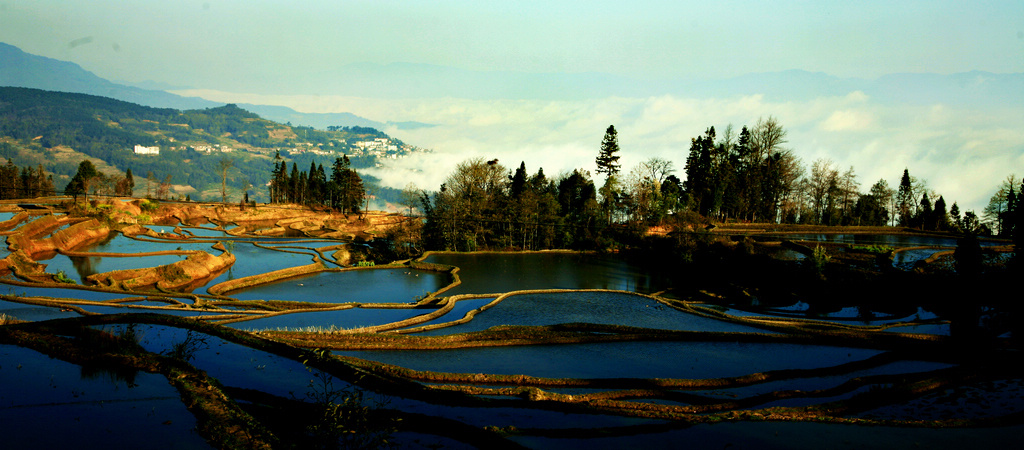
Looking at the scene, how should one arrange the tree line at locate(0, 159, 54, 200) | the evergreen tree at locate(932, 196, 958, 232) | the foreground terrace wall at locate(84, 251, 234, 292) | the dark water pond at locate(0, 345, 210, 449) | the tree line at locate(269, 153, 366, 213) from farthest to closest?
the tree line at locate(269, 153, 366, 213)
the tree line at locate(0, 159, 54, 200)
the evergreen tree at locate(932, 196, 958, 232)
the foreground terrace wall at locate(84, 251, 234, 292)
the dark water pond at locate(0, 345, 210, 449)

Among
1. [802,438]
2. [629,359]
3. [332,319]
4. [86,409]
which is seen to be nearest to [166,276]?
[332,319]

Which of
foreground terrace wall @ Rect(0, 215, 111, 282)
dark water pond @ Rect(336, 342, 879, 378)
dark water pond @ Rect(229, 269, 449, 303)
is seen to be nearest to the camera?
dark water pond @ Rect(336, 342, 879, 378)

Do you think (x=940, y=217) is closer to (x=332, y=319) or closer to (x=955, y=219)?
(x=955, y=219)

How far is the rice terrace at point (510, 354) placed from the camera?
11.7m

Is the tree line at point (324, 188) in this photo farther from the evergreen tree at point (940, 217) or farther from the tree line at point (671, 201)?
the evergreen tree at point (940, 217)

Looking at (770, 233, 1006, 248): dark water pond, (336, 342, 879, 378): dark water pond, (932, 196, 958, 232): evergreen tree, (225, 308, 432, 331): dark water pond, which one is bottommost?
(225, 308, 432, 331): dark water pond

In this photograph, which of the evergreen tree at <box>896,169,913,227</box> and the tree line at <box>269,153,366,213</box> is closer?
the evergreen tree at <box>896,169,913,227</box>

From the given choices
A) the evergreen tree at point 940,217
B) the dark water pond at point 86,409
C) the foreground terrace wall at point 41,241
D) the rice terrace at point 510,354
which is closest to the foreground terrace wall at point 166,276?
the rice terrace at point 510,354

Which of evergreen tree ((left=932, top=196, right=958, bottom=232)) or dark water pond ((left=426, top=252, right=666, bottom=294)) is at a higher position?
evergreen tree ((left=932, top=196, right=958, bottom=232))

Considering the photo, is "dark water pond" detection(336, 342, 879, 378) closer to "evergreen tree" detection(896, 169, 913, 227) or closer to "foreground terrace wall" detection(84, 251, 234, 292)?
"foreground terrace wall" detection(84, 251, 234, 292)

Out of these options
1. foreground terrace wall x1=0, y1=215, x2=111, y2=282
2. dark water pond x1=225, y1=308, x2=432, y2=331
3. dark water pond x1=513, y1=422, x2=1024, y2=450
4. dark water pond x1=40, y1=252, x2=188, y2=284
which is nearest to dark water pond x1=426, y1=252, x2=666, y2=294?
dark water pond x1=225, y1=308, x2=432, y2=331

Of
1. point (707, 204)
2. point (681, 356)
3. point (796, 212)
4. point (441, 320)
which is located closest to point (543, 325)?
point (441, 320)

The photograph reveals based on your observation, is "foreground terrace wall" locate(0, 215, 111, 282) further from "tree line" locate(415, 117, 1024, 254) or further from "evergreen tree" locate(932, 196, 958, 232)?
"evergreen tree" locate(932, 196, 958, 232)

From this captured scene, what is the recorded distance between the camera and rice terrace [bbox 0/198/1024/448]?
11.7 metres
